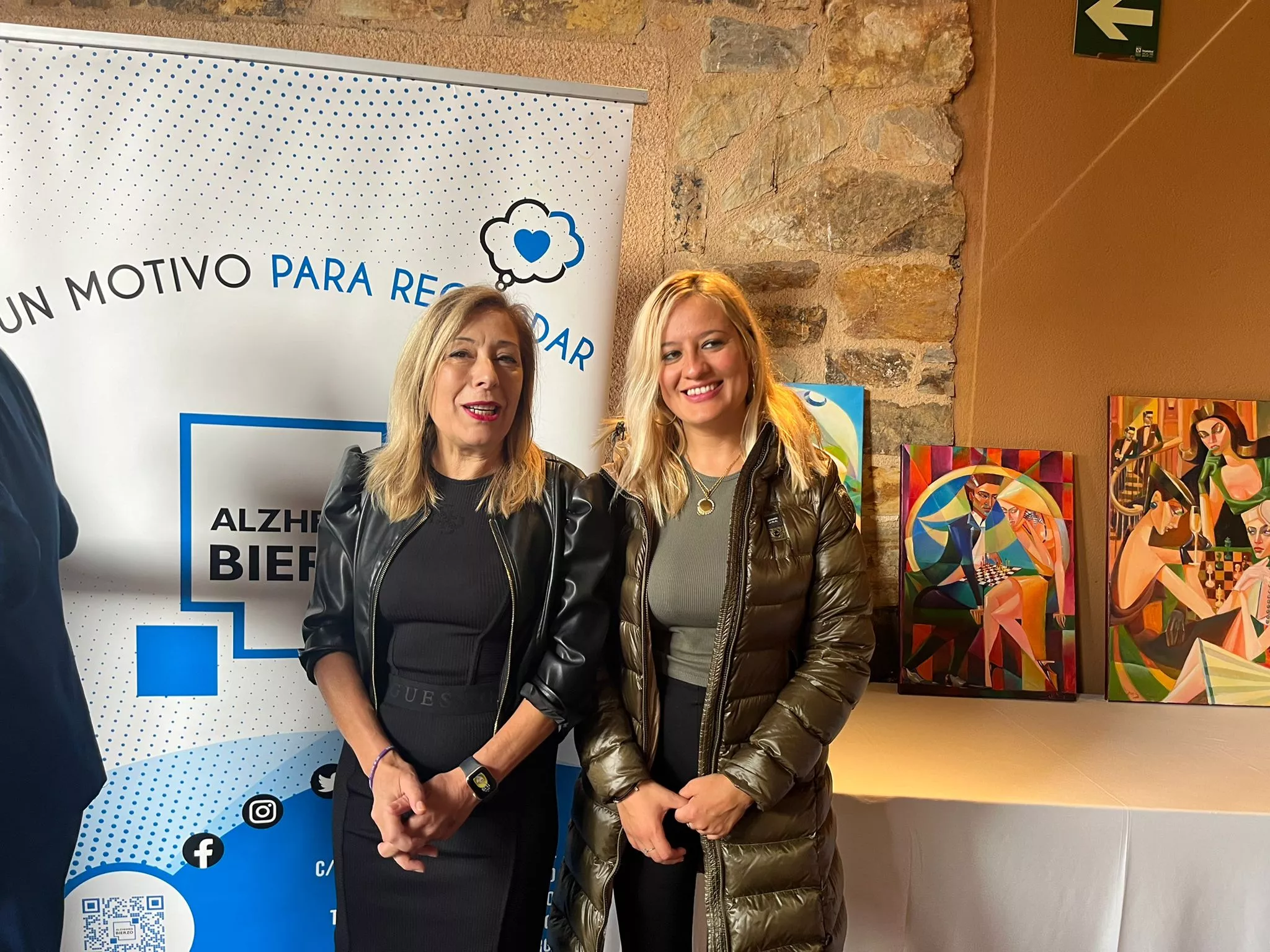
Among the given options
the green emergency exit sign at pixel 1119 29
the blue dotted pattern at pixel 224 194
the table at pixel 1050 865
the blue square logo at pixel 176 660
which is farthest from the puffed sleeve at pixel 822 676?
the green emergency exit sign at pixel 1119 29

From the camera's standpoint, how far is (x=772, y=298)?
2102 mm

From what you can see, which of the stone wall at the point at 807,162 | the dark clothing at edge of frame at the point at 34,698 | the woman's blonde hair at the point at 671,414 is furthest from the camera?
the stone wall at the point at 807,162

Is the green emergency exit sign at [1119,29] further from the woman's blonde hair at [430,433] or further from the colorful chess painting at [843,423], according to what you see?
the woman's blonde hair at [430,433]

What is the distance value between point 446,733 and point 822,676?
1.82ft

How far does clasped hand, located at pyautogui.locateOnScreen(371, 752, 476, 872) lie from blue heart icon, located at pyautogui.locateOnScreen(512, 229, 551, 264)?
2.95 feet

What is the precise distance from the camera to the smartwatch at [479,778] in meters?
1.17

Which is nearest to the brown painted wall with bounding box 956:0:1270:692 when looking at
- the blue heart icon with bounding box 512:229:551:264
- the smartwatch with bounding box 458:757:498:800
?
the blue heart icon with bounding box 512:229:551:264

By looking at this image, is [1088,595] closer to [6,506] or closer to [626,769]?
[626,769]

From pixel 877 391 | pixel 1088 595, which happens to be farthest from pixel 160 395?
pixel 1088 595

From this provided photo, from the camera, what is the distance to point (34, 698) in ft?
4.61

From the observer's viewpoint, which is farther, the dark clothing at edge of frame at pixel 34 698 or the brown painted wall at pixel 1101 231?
the brown painted wall at pixel 1101 231

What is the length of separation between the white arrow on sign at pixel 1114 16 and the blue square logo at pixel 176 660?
2.47 m

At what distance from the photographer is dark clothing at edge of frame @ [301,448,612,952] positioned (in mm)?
1197

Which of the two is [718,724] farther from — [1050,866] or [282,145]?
[282,145]
